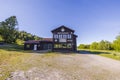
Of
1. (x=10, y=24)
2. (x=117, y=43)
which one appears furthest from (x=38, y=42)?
(x=117, y=43)

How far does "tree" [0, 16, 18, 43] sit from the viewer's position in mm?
59344

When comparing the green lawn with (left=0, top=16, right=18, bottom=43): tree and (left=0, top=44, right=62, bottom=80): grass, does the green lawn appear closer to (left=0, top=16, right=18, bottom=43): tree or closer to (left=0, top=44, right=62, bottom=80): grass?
(left=0, top=44, right=62, bottom=80): grass

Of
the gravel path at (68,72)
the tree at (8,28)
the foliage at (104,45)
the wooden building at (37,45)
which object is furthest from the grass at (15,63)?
the foliage at (104,45)

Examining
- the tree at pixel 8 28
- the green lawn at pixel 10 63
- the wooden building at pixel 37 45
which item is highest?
the tree at pixel 8 28

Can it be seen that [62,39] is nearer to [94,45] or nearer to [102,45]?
[102,45]

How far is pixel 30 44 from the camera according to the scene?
167 feet

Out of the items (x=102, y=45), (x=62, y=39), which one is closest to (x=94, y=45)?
(x=102, y=45)

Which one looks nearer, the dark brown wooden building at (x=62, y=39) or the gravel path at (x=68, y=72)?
the gravel path at (x=68, y=72)

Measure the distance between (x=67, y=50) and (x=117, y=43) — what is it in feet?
49.8

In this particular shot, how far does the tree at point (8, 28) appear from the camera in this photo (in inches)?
2336

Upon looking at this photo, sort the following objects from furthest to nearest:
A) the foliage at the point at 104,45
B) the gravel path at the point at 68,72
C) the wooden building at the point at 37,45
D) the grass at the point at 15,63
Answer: the foliage at the point at 104,45, the wooden building at the point at 37,45, the grass at the point at 15,63, the gravel path at the point at 68,72

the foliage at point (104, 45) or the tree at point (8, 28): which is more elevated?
the tree at point (8, 28)

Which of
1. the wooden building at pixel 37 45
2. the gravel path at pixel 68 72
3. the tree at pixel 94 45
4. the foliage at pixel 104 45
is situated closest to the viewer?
the gravel path at pixel 68 72

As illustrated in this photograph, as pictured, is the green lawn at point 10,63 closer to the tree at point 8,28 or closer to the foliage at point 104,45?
the tree at point 8,28
